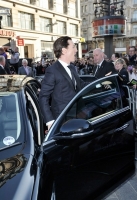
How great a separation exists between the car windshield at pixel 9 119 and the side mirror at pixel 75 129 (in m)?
0.35

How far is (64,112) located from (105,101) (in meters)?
0.79

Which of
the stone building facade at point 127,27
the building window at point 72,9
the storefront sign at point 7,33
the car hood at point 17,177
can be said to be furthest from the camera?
the stone building facade at point 127,27

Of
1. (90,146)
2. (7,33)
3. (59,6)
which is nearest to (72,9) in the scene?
(59,6)

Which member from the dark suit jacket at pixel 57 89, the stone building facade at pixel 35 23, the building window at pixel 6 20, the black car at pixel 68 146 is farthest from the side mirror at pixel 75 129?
the building window at pixel 6 20

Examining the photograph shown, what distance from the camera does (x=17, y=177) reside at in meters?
1.34

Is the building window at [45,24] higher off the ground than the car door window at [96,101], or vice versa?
the building window at [45,24]

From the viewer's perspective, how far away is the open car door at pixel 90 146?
1812 mm

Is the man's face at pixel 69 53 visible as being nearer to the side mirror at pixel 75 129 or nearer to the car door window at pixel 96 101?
the car door window at pixel 96 101

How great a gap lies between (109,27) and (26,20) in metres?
14.2

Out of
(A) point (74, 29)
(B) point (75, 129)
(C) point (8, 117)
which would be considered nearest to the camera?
(B) point (75, 129)

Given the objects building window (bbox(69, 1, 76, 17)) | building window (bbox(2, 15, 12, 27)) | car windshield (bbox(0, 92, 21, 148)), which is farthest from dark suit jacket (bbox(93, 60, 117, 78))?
building window (bbox(69, 1, 76, 17))

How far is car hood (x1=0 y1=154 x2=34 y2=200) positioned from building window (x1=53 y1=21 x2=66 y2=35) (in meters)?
31.9

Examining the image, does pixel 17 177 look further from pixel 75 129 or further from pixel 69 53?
pixel 69 53

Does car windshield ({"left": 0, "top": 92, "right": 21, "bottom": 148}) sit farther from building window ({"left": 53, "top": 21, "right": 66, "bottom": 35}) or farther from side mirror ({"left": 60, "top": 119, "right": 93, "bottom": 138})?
building window ({"left": 53, "top": 21, "right": 66, "bottom": 35})
